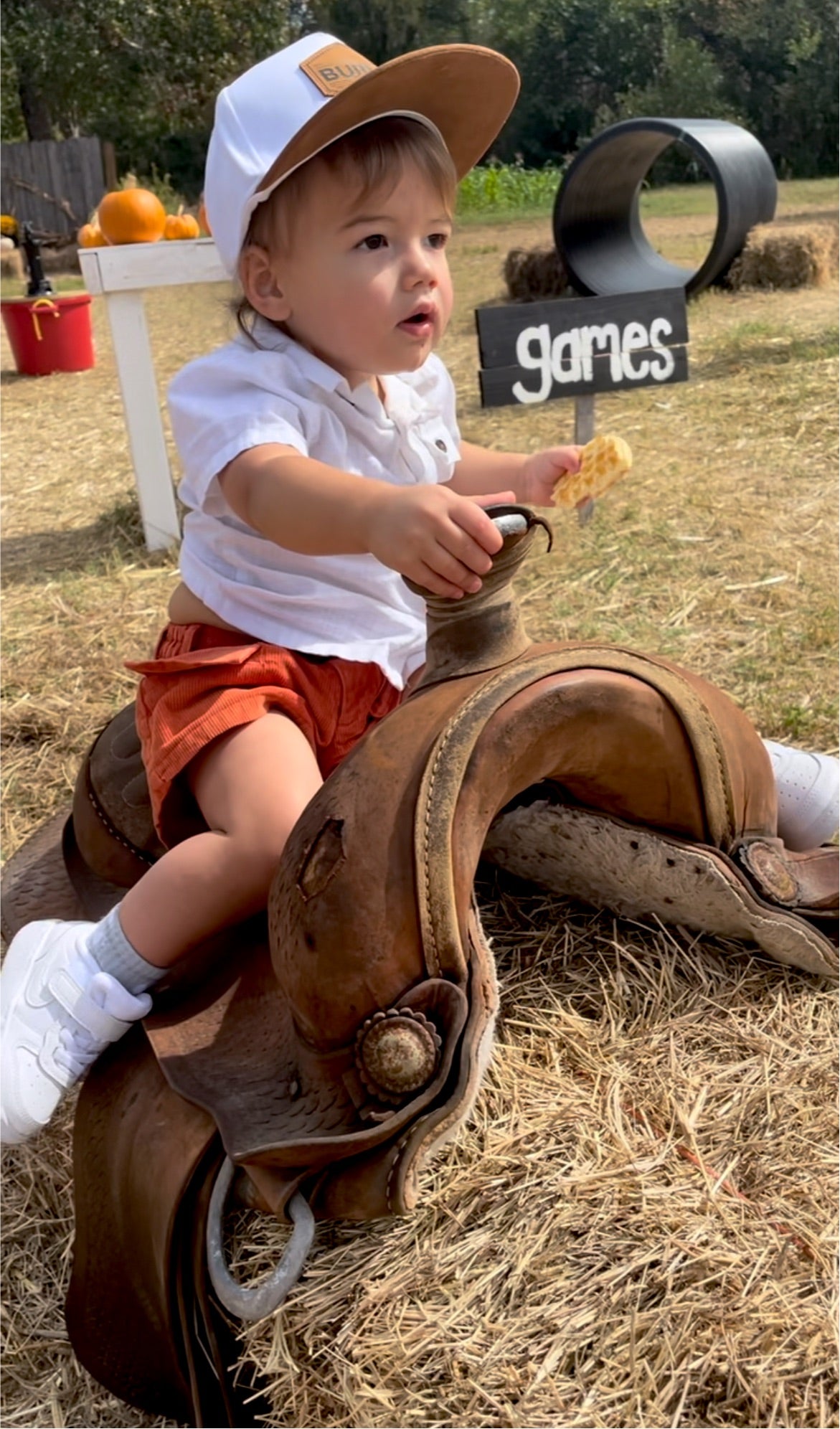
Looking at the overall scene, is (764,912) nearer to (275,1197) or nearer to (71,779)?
(275,1197)

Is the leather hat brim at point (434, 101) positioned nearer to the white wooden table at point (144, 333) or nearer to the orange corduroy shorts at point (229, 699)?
the orange corduroy shorts at point (229, 699)

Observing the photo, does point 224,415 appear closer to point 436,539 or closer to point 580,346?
point 436,539

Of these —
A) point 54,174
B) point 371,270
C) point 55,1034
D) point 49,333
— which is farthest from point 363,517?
point 54,174

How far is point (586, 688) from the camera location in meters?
1.29

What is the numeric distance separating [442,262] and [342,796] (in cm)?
76

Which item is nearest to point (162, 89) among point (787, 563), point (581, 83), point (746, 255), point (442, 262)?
point (581, 83)

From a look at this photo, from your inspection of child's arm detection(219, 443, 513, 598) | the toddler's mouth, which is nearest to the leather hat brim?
the toddler's mouth

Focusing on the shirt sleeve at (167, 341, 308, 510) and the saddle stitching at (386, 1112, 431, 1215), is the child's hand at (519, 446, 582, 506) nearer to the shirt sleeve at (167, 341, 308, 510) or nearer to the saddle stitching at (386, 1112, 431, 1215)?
the shirt sleeve at (167, 341, 308, 510)

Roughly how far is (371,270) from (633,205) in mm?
8182

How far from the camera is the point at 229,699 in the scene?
5.16ft

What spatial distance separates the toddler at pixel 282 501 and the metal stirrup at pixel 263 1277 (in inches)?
12.4

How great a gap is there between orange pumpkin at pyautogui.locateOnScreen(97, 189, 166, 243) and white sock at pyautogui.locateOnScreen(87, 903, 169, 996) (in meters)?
3.46

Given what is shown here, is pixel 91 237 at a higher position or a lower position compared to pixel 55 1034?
higher

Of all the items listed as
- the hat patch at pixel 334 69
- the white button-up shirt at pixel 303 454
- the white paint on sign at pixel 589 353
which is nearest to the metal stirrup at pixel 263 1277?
the white button-up shirt at pixel 303 454
